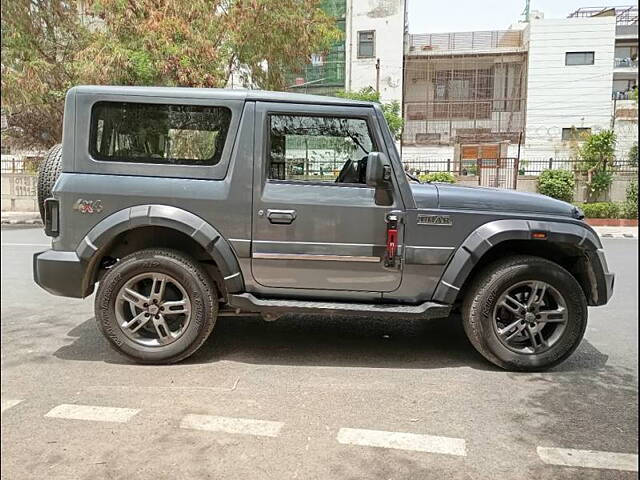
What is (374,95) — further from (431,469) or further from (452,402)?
(431,469)

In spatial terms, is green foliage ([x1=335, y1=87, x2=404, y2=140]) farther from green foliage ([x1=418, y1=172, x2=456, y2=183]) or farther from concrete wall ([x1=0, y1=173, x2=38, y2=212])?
concrete wall ([x1=0, y1=173, x2=38, y2=212])

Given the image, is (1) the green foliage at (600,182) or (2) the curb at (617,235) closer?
(1) the green foliage at (600,182)

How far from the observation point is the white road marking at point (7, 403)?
3.07 metres

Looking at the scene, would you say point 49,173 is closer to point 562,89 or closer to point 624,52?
point 562,89

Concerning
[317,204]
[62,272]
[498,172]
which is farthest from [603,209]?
[62,272]

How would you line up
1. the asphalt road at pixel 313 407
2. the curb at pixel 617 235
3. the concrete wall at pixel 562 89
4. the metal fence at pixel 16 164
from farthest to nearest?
the metal fence at pixel 16 164, the curb at pixel 617 235, the concrete wall at pixel 562 89, the asphalt road at pixel 313 407

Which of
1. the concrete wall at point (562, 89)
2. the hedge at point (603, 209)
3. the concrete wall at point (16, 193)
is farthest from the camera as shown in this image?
the concrete wall at point (16, 193)

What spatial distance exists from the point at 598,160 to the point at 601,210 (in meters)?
0.50

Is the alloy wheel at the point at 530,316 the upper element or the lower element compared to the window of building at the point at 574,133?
lower

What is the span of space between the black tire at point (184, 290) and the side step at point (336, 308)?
221 mm

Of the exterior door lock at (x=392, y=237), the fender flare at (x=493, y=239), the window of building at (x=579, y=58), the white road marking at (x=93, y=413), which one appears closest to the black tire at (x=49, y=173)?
the white road marking at (x=93, y=413)

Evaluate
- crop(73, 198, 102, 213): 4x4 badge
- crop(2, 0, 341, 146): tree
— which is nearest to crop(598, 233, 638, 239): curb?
crop(2, 0, 341, 146): tree

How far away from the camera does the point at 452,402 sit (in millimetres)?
3275

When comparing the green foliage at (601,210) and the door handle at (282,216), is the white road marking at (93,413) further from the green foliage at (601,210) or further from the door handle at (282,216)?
the green foliage at (601,210)
